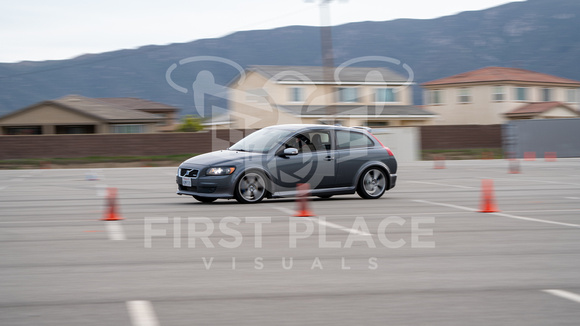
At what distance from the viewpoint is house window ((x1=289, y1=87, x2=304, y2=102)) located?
54.3 m

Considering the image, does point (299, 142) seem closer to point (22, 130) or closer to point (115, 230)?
point (115, 230)

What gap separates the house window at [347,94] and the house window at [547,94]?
18367mm

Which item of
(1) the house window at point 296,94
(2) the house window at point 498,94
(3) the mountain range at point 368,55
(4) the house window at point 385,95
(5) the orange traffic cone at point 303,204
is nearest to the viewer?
(5) the orange traffic cone at point 303,204

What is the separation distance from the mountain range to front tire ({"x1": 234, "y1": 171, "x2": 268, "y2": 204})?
132 meters

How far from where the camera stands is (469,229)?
1083 cm

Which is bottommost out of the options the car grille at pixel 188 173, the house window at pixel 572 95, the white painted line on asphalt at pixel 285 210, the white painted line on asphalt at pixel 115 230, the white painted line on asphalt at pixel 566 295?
the white painted line on asphalt at pixel 285 210

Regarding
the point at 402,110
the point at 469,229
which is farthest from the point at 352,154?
the point at 402,110

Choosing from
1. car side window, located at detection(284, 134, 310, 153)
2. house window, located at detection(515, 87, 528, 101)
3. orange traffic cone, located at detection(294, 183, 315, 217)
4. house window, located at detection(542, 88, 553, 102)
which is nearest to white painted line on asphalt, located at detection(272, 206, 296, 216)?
orange traffic cone, located at detection(294, 183, 315, 217)

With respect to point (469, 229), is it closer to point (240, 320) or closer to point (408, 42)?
point (240, 320)

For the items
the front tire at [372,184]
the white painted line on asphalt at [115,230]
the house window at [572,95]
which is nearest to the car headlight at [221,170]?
the white painted line on asphalt at [115,230]

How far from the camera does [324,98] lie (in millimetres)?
55562

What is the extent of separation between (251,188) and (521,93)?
51.8 m

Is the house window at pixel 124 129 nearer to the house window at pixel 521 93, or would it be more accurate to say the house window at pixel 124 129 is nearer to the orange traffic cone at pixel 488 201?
the house window at pixel 521 93

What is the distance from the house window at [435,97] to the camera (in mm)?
63525
